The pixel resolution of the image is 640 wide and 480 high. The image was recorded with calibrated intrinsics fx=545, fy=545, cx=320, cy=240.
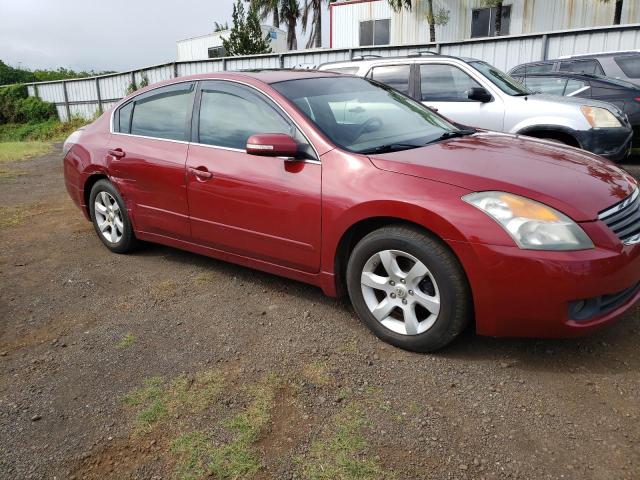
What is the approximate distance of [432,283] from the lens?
2.92m

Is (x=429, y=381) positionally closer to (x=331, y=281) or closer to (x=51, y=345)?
(x=331, y=281)

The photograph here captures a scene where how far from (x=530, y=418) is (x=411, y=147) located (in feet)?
5.61

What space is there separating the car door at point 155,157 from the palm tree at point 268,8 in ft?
116

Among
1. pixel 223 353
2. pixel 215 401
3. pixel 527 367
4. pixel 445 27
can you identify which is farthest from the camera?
pixel 445 27

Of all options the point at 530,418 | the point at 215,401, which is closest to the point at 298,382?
the point at 215,401

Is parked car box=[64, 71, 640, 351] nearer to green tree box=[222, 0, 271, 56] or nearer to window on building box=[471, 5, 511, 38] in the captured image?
window on building box=[471, 5, 511, 38]

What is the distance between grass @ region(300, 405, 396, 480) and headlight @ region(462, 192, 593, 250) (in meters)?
1.15

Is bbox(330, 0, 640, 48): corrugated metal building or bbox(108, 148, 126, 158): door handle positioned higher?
bbox(330, 0, 640, 48): corrugated metal building

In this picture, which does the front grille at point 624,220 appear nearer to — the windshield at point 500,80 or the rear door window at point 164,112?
the rear door window at point 164,112

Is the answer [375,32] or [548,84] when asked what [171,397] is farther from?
[375,32]

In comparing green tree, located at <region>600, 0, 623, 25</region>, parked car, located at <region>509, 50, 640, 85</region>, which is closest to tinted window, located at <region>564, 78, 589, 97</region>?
parked car, located at <region>509, 50, 640, 85</region>

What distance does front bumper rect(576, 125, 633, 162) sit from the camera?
21.2 ft

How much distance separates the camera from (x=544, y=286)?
259 cm

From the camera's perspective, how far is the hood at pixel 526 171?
9.03 feet
